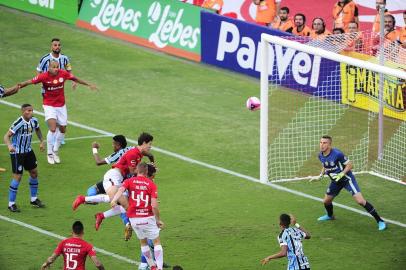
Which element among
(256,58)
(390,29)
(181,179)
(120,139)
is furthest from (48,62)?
(390,29)

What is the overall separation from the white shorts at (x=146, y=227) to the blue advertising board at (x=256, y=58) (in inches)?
356

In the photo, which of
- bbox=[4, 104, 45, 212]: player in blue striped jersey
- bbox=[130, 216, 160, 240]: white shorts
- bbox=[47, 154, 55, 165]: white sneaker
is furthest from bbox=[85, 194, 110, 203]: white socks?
bbox=[47, 154, 55, 165]: white sneaker

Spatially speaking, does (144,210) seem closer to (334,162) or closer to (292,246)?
(292,246)

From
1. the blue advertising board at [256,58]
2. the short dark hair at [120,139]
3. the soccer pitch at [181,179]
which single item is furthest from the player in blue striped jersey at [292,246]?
the blue advertising board at [256,58]

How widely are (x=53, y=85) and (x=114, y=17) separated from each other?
380 inches

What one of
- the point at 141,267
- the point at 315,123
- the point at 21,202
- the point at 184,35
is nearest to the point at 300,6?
the point at 184,35

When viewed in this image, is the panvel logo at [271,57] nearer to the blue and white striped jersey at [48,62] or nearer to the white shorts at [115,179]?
the blue and white striped jersey at [48,62]

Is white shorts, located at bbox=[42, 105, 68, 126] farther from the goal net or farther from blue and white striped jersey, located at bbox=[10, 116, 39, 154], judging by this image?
the goal net

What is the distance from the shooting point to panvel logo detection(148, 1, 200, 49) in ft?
100

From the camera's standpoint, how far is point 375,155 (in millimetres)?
23625

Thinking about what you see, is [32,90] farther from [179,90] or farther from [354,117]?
[354,117]

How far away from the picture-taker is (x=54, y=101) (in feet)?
76.5

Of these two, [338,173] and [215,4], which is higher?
[215,4]

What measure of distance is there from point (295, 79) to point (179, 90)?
3344 mm
